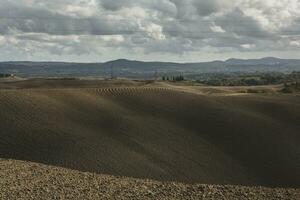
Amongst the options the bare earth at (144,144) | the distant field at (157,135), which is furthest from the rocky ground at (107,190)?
the distant field at (157,135)

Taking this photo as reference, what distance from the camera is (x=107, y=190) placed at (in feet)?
60.4

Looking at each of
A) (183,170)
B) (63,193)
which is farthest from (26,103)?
(63,193)

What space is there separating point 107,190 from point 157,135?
19.0 m

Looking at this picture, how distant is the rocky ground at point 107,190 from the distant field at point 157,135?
8.52m

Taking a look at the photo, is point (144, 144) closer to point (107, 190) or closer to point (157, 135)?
point (157, 135)

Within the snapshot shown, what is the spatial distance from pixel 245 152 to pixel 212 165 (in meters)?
4.43

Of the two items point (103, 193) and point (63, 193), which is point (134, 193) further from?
point (63, 193)

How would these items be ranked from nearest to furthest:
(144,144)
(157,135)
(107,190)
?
(107,190) < (144,144) < (157,135)

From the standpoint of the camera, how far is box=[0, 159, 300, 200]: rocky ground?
57.4 ft

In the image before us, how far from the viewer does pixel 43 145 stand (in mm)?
32719

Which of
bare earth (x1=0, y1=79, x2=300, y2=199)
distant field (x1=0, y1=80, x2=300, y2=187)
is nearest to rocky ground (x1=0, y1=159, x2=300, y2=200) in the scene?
bare earth (x1=0, y1=79, x2=300, y2=199)

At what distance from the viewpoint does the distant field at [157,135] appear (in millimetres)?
31047

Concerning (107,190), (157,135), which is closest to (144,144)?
(157,135)

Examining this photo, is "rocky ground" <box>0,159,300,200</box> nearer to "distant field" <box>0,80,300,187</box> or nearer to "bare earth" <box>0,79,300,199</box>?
"bare earth" <box>0,79,300,199</box>
